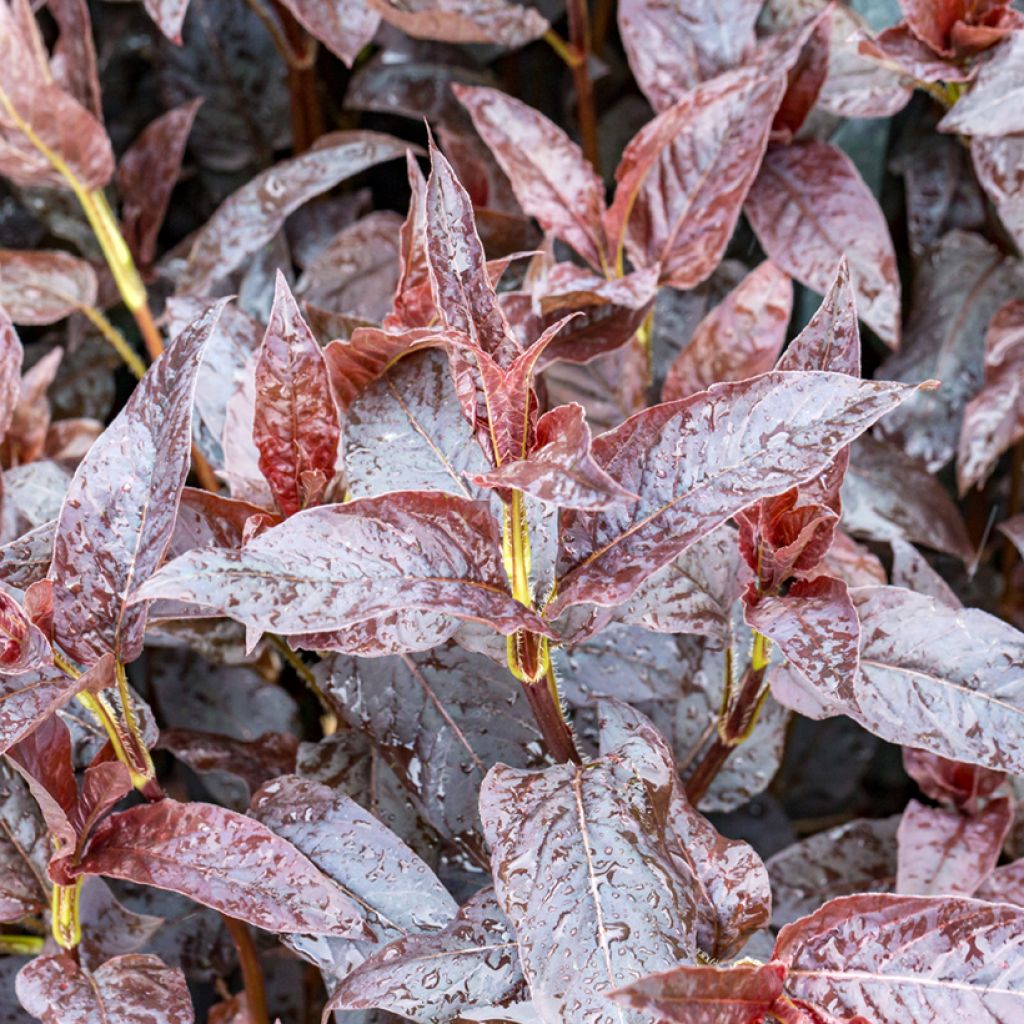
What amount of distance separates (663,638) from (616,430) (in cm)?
30

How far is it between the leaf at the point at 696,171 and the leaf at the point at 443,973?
1.68 ft

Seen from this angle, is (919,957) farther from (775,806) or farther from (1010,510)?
(1010,510)

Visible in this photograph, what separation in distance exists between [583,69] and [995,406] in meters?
0.49

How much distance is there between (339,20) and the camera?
0.97 metres

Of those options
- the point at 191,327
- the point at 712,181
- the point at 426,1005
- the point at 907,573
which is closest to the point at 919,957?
the point at 426,1005

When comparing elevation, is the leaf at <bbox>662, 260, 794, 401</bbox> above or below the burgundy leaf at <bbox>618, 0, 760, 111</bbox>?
below

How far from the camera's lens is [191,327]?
1.98ft

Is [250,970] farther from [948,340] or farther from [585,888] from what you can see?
[948,340]

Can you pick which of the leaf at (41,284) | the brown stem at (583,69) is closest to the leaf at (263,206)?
the leaf at (41,284)

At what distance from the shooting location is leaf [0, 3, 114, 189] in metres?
0.95

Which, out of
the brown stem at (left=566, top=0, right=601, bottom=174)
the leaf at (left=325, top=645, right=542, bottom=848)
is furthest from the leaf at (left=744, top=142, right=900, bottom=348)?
the leaf at (left=325, top=645, right=542, bottom=848)

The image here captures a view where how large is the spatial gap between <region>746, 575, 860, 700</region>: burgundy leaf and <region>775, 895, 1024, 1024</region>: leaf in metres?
0.11

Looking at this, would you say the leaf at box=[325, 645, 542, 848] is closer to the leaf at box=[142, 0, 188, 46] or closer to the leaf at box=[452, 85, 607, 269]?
the leaf at box=[452, 85, 607, 269]

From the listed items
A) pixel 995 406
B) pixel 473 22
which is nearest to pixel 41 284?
pixel 473 22
